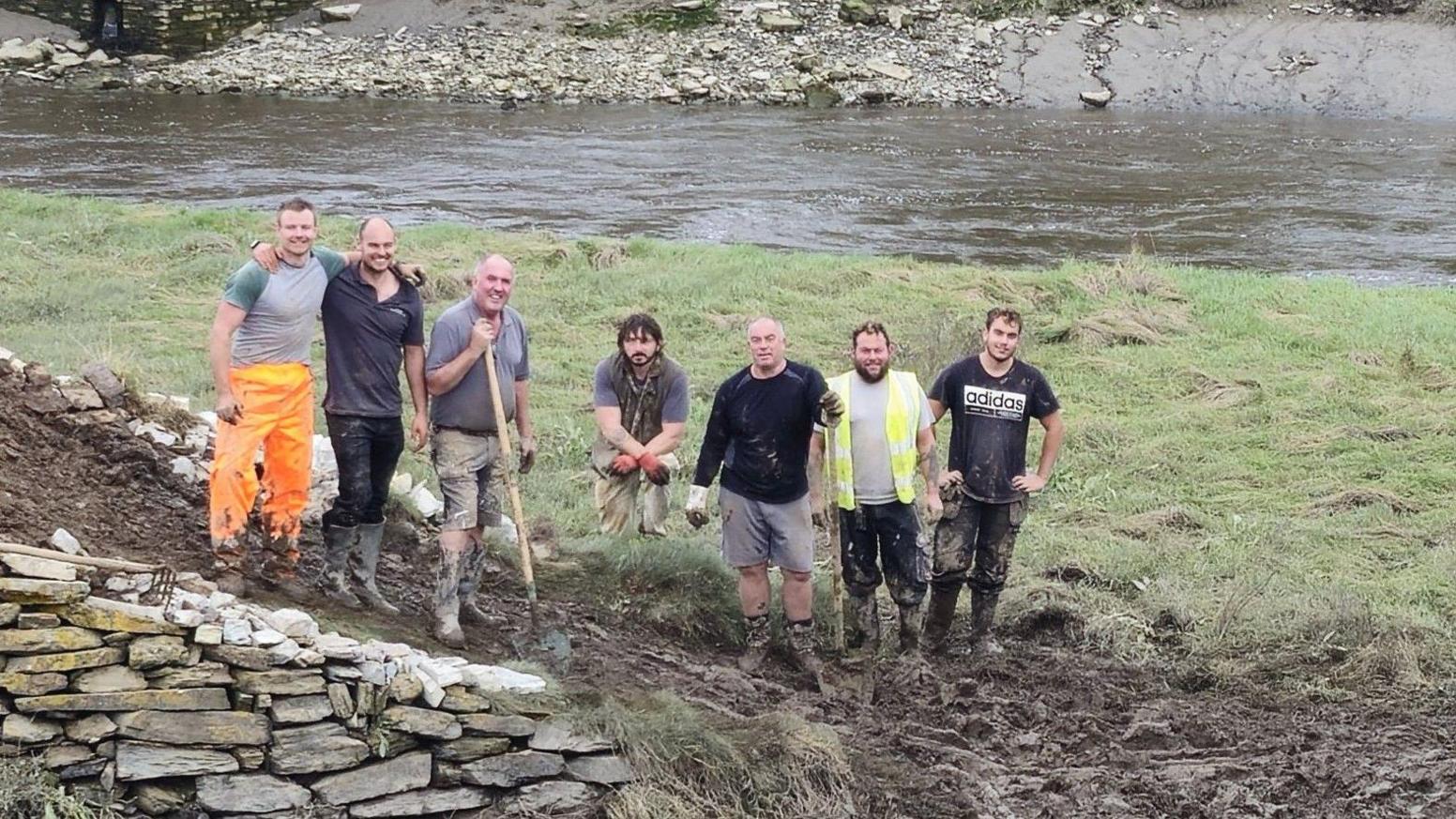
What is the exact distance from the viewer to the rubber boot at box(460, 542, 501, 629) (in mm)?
7086

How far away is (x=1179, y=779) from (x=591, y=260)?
11411mm

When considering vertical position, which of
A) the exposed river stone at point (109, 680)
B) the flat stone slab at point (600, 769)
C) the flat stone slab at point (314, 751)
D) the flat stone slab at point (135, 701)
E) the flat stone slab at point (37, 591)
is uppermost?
the flat stone slab at point (37, 591)

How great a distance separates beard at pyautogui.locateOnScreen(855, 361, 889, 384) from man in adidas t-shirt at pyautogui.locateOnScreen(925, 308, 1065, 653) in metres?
0.41

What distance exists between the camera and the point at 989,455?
24.6ft

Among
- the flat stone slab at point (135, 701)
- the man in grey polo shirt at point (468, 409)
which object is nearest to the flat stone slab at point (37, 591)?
the flat stone slab at point (135, 701)

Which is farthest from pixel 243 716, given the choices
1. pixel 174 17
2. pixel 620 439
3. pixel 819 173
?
pixel 174 17

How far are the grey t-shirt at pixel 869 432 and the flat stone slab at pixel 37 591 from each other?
3.27 metres

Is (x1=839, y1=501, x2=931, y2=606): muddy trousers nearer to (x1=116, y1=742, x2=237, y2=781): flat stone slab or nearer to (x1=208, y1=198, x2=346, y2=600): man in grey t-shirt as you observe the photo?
(x1=208, y1=198, x2=346, y2=600): man in grey t-shirt

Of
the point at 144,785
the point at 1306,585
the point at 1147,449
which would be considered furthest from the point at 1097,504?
the point at 144,785

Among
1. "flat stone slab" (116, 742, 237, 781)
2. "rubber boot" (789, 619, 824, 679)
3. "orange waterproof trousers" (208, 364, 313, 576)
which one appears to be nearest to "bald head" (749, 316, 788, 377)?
"rubber boot" (789, 619, 824, 679)

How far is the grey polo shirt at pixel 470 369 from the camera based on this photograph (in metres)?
6.75

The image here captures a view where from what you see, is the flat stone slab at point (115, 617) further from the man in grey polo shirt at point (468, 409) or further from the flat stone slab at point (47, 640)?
the man in grey polo shirt at point (468, 409)

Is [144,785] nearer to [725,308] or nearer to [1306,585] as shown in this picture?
[1306,585]

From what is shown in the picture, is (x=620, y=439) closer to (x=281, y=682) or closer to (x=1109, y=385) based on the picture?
(x=281, y=682)
